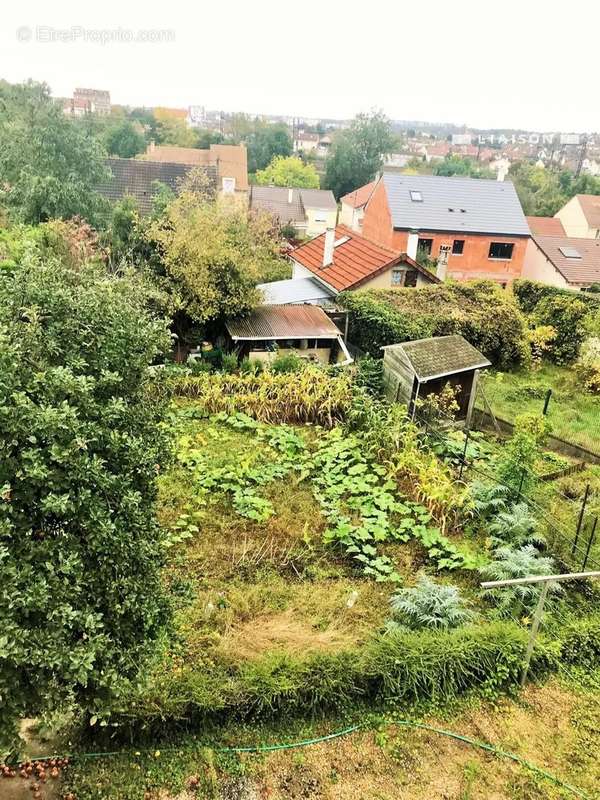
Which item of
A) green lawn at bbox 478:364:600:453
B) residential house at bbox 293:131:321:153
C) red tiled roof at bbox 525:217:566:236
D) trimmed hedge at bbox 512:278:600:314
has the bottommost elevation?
green lawn at bbox 478:364:600:453

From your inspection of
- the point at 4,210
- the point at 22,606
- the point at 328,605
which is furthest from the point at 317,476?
the point at 4,210

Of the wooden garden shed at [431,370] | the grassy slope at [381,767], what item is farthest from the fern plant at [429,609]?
the wooden garden shed at [431,370]

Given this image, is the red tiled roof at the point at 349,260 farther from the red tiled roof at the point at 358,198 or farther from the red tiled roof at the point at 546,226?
the red tiled roof at the point at 546,226

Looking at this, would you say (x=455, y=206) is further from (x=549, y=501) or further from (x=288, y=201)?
(x=288, y=201)

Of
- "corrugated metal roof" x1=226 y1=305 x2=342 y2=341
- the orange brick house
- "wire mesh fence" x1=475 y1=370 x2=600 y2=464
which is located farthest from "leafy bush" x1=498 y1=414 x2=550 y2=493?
the orange brick house

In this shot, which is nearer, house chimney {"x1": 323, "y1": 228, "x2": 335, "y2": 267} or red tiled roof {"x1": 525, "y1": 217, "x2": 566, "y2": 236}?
house chimney {"x1": 323, "y1": 228, "x2": 335, "y2": 267}

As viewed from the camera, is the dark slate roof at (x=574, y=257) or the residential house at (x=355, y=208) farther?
the residential house at (x=355, y=208)

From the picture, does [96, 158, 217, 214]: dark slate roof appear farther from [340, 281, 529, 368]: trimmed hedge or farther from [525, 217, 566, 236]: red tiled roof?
[525, 217, 566, 236]: red tiled roof

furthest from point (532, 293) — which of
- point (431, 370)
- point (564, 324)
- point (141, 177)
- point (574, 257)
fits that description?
point (141, 177)

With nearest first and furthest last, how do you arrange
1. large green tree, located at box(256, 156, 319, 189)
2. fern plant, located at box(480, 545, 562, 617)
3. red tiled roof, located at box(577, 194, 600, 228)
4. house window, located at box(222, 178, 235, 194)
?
1. fern plant, located at box(480, 545, 562, 617)
2. red tiled roof, located at box(577, 194, 600, 228)
3. house window, located at box(222, 178, 235, 194)
4. large green tree, located at box(256, 156, 319, 189)
